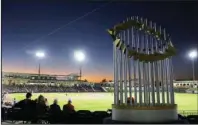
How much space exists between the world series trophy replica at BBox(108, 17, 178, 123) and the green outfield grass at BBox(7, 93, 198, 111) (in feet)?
1.99

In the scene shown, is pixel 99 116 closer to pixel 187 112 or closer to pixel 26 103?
pixel 26 103

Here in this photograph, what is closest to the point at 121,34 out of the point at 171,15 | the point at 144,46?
the point at 144,46

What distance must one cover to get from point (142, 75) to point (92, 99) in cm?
81

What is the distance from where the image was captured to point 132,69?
6.47ft

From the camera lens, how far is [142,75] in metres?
1.95

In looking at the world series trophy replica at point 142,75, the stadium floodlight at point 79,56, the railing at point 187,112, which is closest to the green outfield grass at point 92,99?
the railing at point 187,112

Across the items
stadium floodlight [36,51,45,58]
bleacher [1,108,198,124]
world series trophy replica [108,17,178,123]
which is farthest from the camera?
stadium floodlight [36,51,45,58]

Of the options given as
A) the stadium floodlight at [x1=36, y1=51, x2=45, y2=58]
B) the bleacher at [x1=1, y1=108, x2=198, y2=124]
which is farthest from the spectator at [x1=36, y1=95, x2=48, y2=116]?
the stadium floodlight at [x1=36, y1=51, x2=45, y2=58]

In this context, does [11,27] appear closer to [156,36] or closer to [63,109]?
[63,109]

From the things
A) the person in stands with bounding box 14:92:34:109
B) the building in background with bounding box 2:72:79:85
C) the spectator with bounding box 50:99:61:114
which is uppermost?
the building in background with bounding box 2:72:79:85

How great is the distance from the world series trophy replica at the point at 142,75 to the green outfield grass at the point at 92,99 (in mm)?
606

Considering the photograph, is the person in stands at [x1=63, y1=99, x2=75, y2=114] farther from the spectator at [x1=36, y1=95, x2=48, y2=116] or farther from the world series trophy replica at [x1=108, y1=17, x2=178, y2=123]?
the world series trophy replica at [x1=108, y1=17, x2=178, y2=123]

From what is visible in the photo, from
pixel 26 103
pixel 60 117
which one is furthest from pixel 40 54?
pixel 60 117

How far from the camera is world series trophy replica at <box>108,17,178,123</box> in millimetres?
1871
